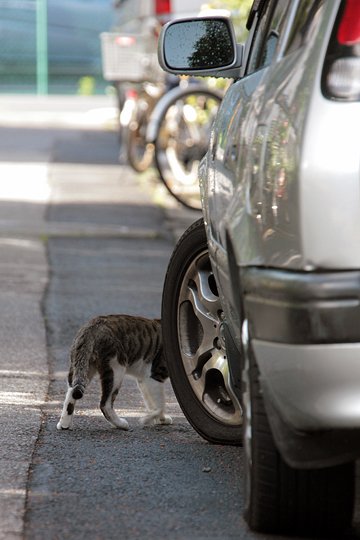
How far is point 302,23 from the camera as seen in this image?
385cm

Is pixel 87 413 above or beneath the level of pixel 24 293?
above

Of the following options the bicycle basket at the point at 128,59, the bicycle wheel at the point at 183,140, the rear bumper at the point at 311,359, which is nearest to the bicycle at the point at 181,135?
the bicycle wheel at the point at 183,140

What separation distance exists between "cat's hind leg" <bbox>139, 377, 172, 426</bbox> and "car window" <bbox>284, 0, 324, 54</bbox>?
2219 mm

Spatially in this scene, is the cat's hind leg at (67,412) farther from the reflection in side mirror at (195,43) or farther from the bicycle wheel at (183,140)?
the bicycle wheel at (183,140)

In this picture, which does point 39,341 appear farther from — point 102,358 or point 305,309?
point 305,309

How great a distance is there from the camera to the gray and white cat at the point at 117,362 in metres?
5.61

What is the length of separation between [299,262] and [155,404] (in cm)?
239

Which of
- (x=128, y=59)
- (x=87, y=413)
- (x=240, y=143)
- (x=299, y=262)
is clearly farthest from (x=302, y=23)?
(x=128, y=59)

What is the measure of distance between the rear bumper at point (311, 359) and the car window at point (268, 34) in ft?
3.20

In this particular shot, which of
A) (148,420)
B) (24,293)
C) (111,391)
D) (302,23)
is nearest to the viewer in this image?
(302,23)

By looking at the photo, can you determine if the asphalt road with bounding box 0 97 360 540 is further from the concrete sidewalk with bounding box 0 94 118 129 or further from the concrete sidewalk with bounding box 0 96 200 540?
the concrete sidewalk with bounding box 0 94 118 129

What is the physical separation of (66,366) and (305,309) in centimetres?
335

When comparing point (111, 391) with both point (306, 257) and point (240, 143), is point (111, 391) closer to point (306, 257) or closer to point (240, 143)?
point (240, 143)

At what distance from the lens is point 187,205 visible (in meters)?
12.7
